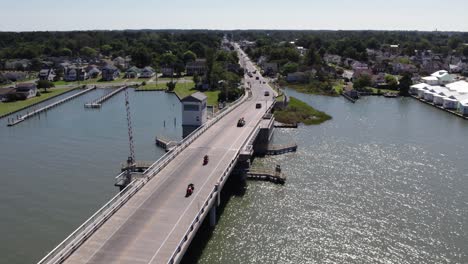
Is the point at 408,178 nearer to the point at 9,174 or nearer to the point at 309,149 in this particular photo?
the point at 309,149

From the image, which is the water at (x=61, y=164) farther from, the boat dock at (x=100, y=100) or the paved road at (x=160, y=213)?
the paved road at (x=160, y=213)

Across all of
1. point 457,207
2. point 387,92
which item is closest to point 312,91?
point 387,92

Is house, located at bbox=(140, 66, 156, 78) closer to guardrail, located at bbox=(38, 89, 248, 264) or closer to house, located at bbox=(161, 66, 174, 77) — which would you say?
house, located at bbox=(161, 66, 174, 77)

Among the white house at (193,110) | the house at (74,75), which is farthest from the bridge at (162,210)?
the house at (74,75)

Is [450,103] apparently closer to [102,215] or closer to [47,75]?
[102,215]

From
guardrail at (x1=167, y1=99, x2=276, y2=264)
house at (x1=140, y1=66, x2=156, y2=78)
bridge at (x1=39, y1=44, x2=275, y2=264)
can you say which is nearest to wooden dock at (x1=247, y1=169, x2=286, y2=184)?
bridge at (x1=39, y1=44, x2=275, y2=264)
